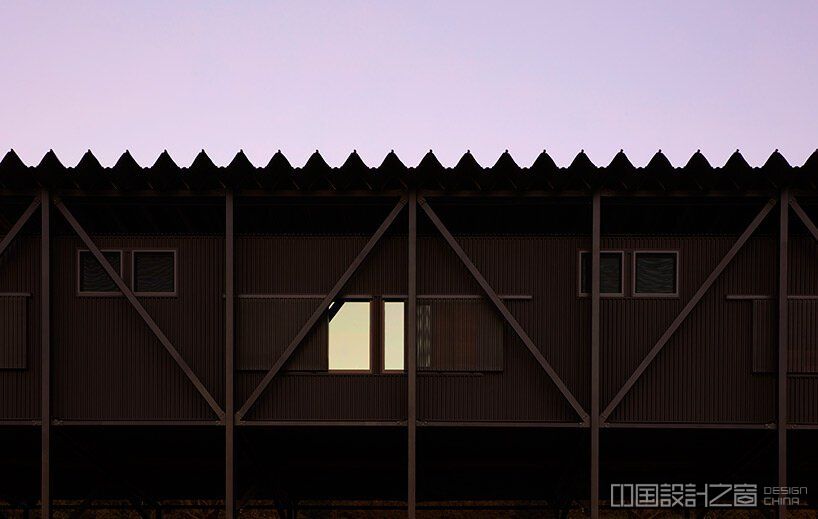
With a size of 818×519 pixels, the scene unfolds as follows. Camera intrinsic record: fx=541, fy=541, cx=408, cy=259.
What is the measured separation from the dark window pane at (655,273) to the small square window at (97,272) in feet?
36.6

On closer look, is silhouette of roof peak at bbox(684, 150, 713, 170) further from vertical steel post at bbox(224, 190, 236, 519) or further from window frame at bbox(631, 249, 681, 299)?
vertical steel post at bbox(224, 190, 236, 519)

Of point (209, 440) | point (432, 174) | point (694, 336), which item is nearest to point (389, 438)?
point (209, 440)

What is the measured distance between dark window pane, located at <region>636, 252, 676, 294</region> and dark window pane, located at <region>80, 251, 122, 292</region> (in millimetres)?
11168

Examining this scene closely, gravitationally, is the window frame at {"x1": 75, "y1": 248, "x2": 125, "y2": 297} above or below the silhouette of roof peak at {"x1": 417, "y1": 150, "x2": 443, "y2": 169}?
below

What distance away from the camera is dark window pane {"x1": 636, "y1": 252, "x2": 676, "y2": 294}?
11.6 m

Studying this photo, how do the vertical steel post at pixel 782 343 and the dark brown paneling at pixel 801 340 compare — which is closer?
the vertical steel post at pixel 782 343

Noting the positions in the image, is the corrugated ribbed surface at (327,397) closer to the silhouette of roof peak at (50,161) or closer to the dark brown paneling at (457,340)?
the dark brown paneling at (457,340)

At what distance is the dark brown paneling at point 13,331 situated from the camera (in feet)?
37.4

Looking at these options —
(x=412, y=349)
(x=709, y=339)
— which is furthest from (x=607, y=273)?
(x=412, y=349)

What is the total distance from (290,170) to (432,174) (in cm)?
284

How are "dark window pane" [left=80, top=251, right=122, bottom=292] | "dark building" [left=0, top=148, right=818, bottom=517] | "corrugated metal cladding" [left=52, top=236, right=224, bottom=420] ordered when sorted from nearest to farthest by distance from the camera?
"dark building" [left=0, top=148, right=818, bottom=517] < "corrugated metal cladding" [left=52, top=236, right=224, bottom=420] < "dark window pane" [left=80, top=251, right=122, bottom=292]

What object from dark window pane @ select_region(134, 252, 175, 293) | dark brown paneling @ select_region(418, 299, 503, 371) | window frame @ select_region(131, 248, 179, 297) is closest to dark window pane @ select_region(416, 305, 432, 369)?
dark brown paneling @ select_region(418, 299, 503, 371)

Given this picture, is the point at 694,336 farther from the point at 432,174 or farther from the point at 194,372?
the point at 194,372

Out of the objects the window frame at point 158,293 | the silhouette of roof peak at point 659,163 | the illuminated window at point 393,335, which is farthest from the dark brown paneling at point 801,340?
the window frame at point 158,293
